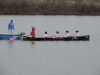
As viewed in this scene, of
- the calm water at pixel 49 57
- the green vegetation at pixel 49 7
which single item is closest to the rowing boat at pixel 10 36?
the calm water at pixel 49 57

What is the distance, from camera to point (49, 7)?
111500 mm

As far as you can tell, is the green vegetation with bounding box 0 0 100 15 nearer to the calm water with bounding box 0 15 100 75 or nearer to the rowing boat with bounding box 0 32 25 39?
the calm water with bounding box 0 15 100 75

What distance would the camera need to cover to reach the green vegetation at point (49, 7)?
110 m

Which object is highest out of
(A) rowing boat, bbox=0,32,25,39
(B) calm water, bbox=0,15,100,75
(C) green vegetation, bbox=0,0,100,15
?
(C) green vegetation, bbox=0,0,100,15

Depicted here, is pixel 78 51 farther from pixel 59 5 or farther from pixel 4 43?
pixel 59 5

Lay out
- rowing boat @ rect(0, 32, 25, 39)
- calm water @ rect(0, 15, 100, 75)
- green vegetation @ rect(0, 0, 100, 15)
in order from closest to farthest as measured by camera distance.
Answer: calm water @ rect(0, 15, 100, 75), rowing boat @ rect(0, 32, 25, 39), green vegetation @ rect(0, 0, 100, 15)

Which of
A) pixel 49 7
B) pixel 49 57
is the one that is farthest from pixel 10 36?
pixel 49 7

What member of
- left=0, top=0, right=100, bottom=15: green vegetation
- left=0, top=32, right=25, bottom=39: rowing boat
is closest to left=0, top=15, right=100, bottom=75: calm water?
left=0, top=32, right=25, bottom=39: rowing boat

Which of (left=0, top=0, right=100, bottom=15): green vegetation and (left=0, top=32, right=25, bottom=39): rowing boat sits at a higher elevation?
(left=0, top=0, right=100, bottom=15): green vegetation

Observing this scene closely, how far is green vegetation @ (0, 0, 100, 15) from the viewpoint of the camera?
11019 centimetres

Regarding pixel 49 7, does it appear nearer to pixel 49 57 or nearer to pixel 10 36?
pixel 10 36

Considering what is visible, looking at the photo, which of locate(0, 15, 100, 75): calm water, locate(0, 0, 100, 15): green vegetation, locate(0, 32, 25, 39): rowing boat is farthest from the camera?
locate(0, 0, 100, 15): green vegetation

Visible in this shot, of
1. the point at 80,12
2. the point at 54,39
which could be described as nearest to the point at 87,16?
the point at 80,12

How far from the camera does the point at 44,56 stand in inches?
1710
